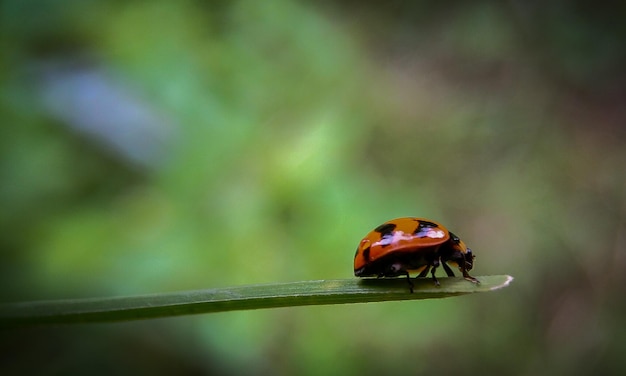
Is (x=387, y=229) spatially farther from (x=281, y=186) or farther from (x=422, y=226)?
(x=281, y=186)

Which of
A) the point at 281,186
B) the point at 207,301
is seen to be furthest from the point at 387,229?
the point at 281,186

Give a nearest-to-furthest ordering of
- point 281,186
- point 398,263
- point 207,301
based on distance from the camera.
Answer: point 207,301 → point 398,263 → point 281,186

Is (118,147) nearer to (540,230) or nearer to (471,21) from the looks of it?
(540,230)

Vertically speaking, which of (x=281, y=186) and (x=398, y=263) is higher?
(x=281, y=186)

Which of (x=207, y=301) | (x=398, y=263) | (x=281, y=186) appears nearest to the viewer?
(x=207, y=301)

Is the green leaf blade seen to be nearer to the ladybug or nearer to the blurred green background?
the ladybug

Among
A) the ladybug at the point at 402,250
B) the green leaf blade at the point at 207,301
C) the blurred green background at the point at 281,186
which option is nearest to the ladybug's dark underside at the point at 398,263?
the ladybug at the point at 402,250

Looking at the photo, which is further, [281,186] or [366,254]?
[281,186]
